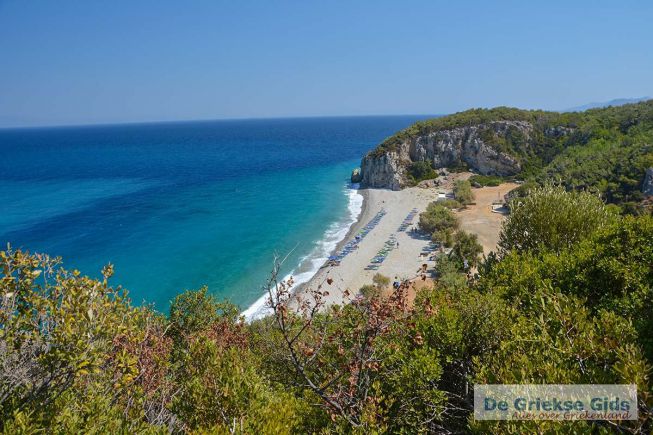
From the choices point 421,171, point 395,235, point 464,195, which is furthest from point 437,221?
point 421,171

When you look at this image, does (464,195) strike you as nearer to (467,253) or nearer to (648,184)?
(648,184)

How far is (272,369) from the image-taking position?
12570 millimetres

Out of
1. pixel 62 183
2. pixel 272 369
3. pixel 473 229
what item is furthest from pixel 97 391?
pixel 62 183

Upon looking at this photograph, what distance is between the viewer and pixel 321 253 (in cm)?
4750

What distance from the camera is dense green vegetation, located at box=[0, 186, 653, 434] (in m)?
6.45

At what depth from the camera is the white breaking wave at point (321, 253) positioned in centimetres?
3388

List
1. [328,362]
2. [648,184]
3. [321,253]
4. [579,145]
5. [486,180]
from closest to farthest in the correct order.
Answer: [328,362] < [648,184] < [321,253] < [579,145] < [486,180]

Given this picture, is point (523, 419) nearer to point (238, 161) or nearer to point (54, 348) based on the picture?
point (54, 348)

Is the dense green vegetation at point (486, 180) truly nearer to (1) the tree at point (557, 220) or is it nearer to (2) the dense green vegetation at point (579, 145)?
(2) the dense green vegetation at point (579, 145)

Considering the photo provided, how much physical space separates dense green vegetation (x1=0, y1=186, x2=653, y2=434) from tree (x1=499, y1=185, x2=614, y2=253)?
647cm

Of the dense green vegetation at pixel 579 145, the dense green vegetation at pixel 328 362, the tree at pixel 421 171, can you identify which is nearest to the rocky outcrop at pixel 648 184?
the dense green vegetation at pixel 579 145

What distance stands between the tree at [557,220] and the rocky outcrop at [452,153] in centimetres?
5806

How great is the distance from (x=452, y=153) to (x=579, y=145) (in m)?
23.3

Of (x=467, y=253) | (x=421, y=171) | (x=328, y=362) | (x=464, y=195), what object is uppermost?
(x=328, y=362)
